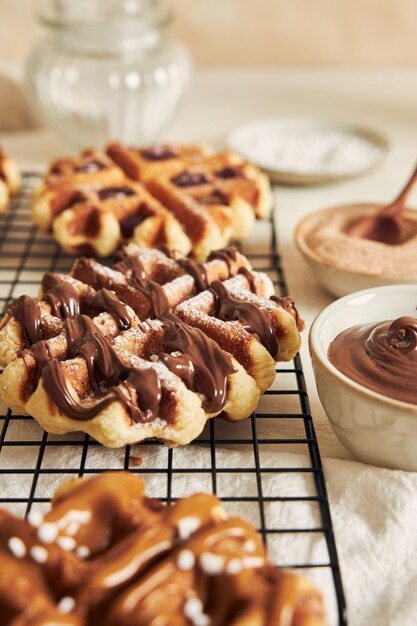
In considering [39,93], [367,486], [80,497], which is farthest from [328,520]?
[39,93]

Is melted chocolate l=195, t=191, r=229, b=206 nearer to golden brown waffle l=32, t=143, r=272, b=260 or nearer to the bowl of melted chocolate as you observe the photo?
golden brown waffle l=32, t=143, r=272, b=260

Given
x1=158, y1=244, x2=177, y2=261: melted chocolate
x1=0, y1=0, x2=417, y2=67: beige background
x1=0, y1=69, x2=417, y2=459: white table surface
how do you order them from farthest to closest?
x1=0, y1=0, x2=417, y2=67: beige background, x1=0, y1=69, x2=417, y2=459: white table surface, x1=158, y1=244, x2=177, y2=261: melted chocolate

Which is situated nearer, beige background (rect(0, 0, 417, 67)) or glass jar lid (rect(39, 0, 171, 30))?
glass jar lid (rect(39, 0, 171, 30))

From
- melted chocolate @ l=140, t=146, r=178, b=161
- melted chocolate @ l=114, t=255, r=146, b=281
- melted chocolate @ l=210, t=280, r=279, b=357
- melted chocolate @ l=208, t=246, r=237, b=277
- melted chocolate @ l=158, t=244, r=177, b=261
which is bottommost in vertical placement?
melted chocolate @ l=140, t=146, r=178, b=161

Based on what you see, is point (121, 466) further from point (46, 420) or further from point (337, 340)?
point (337, 340)

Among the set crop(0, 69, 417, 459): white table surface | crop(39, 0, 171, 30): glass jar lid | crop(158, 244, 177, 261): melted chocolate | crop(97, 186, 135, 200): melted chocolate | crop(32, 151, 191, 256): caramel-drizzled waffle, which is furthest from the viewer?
crop(39, 0, 171, 30): glass jar lid

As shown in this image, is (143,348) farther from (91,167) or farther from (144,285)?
(91,167)

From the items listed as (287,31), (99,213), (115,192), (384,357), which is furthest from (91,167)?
(287,31)

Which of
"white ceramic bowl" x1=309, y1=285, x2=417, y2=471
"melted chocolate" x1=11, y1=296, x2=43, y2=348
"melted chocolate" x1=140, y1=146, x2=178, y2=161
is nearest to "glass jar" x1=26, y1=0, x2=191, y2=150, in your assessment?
"melted chocolate" x1=140, y1=146, x2=178, y2=161
